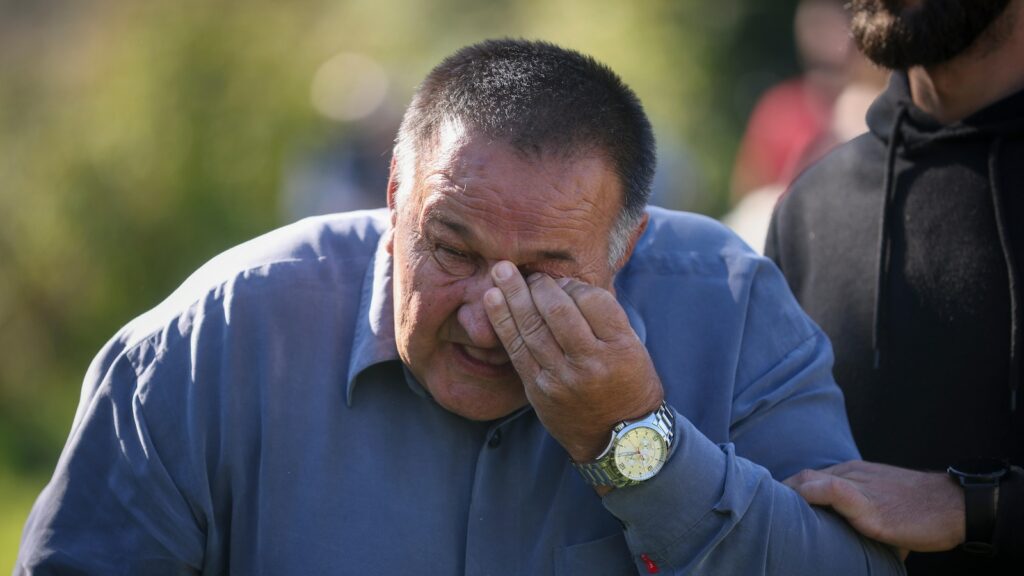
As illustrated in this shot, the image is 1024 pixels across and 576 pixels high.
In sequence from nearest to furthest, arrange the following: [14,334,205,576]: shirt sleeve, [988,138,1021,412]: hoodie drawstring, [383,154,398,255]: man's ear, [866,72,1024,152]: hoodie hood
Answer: [14,334,205,576]: shirt sleeve → [383,154,398,255]: man's ear → [988,138,1021,412]: hoodie drawstring → [866,72,1024,152]: hoodie hood

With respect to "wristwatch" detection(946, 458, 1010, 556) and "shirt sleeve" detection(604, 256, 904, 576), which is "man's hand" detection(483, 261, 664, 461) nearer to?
"shirt sleeve" detection(604, 256, 904, 576)

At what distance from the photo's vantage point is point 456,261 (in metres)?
2.68

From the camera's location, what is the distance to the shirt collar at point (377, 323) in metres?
2.80

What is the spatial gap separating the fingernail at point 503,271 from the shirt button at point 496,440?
1.40 ft

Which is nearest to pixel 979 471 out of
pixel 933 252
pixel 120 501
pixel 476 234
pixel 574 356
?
pixel 933 252

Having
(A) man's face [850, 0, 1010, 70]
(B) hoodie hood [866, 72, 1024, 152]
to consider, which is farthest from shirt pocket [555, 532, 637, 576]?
(A) man's face [850, 0, 1010, 70]

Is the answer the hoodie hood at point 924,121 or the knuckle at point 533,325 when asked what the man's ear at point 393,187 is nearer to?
the knuckle at point 533,325

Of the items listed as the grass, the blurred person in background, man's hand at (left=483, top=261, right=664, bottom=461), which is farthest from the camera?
the blurred person in background

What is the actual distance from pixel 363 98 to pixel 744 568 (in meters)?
6.60

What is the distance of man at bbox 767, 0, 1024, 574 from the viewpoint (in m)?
3.29

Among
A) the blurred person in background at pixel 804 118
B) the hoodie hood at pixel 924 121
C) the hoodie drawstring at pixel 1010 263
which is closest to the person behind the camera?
the hoodie drawstring at pixel 1010 263

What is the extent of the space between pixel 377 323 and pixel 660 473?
754 millimetres

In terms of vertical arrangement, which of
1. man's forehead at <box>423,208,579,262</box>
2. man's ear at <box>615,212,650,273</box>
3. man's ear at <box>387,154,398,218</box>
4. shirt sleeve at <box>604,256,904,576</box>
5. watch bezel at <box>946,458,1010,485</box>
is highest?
man's ear at <box>387,154,398,218</box>

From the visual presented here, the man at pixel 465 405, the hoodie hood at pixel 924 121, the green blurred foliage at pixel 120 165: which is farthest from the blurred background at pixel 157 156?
the man at pixel 465 405
